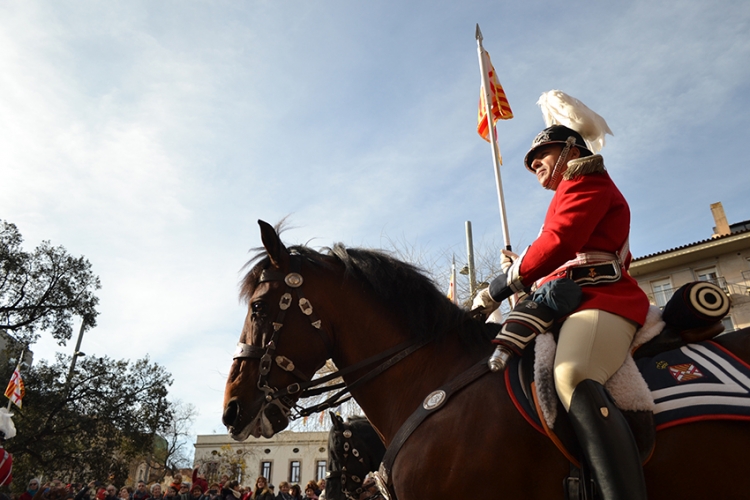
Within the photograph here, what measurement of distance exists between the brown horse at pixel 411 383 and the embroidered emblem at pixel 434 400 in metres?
0.05

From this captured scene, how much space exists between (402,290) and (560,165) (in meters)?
1.32

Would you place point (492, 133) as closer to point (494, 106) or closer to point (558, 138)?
point (494, 106)

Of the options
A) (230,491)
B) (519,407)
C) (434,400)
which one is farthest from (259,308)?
(230,491)

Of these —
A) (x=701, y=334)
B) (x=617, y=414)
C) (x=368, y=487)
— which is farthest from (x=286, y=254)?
(x=368, y=487)

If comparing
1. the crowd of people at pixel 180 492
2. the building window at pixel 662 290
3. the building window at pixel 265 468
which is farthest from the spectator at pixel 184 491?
the building window at pixel 265 468

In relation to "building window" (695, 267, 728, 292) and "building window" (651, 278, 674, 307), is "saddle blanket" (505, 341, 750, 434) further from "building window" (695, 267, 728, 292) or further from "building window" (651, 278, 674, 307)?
"building window" (695, 267, 728, 292)

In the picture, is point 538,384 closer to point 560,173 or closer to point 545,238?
point 545,238

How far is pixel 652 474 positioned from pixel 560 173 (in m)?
1.83

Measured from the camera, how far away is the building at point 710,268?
1226 inches

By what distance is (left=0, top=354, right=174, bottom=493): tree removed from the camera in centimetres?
2461

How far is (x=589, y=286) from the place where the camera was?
10.1ft

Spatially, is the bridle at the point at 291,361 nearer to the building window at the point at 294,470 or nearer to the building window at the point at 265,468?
the building window at the point at 294,470

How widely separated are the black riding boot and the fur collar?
4.11ft

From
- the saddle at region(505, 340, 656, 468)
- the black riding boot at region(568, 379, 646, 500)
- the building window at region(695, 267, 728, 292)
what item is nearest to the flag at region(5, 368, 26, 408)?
the saddle at region(505, 340, 656, 468)
